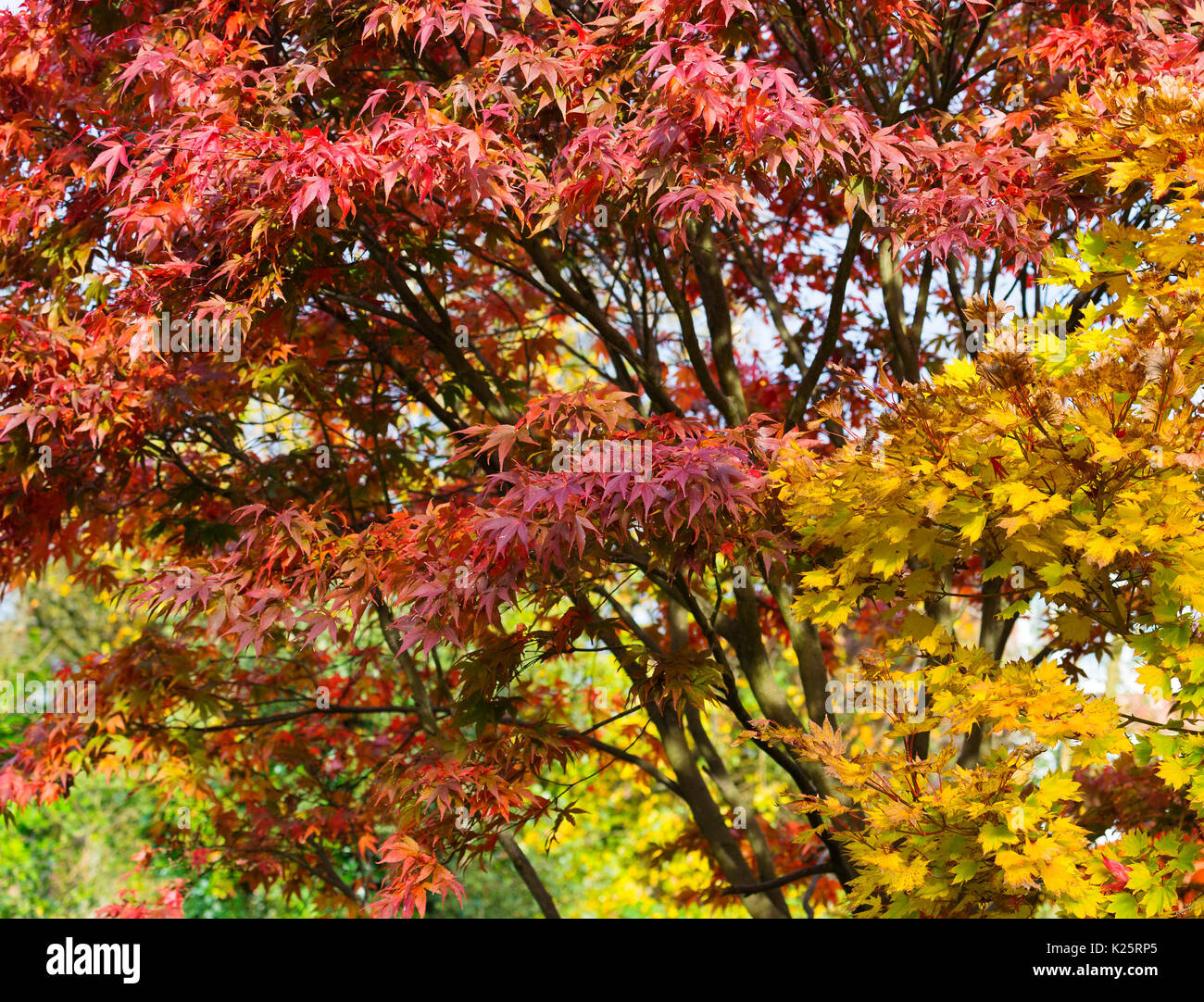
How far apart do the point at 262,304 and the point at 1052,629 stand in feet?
12.4

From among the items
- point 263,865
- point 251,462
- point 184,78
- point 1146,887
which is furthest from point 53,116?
point 1146,887

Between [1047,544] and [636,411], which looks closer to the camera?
[1047,544]

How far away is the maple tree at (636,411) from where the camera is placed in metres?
2.85

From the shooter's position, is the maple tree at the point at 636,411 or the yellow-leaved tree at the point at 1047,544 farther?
the maple tree at the point at 636,411

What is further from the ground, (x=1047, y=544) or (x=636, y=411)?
(x=636, y=411)

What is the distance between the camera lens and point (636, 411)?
4.10 metres

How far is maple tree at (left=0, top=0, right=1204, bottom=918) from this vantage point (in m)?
2.85

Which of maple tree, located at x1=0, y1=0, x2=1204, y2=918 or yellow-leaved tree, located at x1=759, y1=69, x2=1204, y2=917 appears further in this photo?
maple tree, located at x1=0, y1=0, x2=1204, y2=918

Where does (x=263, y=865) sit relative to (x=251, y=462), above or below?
below

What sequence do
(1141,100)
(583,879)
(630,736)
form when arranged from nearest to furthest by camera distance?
(1141,100) < (630,736) < (583,879)

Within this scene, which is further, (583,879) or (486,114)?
(583,879)

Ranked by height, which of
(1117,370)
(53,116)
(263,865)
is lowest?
(263,865)

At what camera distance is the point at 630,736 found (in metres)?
8.48

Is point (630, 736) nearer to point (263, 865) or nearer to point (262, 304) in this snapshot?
point (263, 865)
